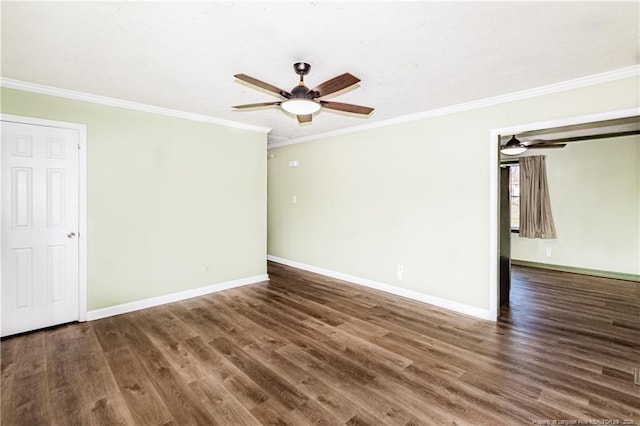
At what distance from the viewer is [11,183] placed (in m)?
2.99

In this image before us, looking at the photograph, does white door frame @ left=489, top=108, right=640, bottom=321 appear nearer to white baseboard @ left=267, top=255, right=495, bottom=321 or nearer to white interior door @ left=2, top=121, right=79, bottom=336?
white baseboard @ left=267, top=255, right=495, bottom=321

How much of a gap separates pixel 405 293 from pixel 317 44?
3.40 meters

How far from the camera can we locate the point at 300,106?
2.59m

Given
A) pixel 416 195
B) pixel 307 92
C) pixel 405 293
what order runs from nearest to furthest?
pixel 307 92, pixel 416 195, pixel 405 293

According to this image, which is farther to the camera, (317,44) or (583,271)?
(583,271)

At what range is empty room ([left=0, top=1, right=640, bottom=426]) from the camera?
2.01 meters

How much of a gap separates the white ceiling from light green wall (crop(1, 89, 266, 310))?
18.2 inches

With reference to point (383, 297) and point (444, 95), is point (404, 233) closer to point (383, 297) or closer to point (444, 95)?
point (383, 297)

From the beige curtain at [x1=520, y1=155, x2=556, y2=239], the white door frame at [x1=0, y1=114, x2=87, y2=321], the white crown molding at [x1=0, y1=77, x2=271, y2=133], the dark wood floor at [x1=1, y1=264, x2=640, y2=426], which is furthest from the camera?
the beige curtain at [x1=520, y1=155, x2=556, y2=239]

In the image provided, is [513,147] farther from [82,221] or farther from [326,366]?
[82,221]

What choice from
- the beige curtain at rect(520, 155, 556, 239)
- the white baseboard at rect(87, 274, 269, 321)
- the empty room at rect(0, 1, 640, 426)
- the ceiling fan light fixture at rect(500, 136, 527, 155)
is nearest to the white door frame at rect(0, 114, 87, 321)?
the empty room at rect(0, 1, 640, 426)

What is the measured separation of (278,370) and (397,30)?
272cm

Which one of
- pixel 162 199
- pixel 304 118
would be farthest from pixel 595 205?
pixel 162 199

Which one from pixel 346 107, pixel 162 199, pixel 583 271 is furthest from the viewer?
pixel 583 271
